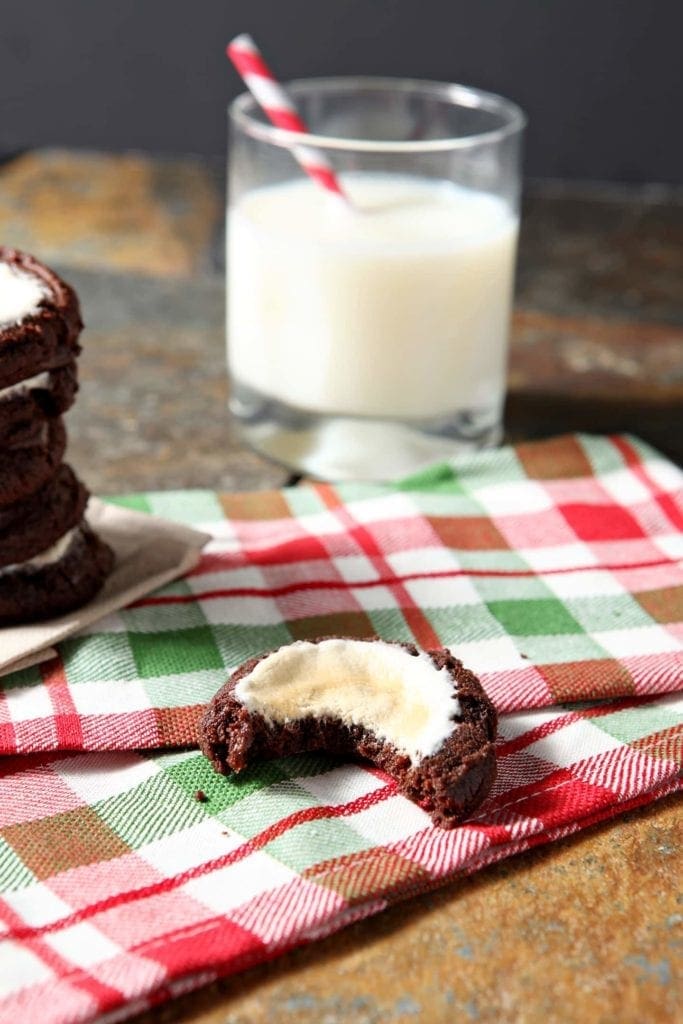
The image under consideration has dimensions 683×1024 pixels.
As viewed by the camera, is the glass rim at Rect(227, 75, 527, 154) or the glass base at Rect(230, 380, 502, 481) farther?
the glass base at Rect(230, 380, 502, 481)

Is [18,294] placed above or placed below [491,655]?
above

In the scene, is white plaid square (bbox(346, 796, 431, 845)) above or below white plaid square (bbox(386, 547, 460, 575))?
above

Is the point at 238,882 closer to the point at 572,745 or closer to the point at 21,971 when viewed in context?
the point at 21,971

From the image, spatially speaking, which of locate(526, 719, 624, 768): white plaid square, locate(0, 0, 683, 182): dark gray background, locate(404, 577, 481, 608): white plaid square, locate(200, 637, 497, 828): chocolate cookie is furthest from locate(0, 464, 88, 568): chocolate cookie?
locate(0, 0, 683, 182): dark gray background

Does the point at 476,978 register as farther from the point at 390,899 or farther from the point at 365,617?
the point at 365,617

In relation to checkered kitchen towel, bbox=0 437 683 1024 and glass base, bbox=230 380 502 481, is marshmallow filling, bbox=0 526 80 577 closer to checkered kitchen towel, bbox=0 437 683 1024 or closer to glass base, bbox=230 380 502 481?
checkered kitchen towel, bbox=0 437 683 1024

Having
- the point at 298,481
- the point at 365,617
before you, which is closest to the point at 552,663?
the point at 365,617

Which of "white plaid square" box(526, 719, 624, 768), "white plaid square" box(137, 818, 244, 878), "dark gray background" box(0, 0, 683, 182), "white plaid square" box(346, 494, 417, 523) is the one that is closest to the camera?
"white plaid square" box(137, 818, 244, 878)

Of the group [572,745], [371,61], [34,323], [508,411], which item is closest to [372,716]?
[572,745]
